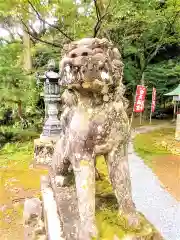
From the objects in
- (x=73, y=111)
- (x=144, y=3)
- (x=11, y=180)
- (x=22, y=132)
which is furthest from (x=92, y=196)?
(x=144, y=3)

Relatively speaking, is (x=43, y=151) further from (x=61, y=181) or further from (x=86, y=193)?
(x=86, y=193)

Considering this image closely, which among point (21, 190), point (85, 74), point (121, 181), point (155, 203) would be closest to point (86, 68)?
point (85, 74)

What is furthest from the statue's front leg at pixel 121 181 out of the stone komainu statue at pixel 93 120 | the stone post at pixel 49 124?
the stone post at pixel 49 124

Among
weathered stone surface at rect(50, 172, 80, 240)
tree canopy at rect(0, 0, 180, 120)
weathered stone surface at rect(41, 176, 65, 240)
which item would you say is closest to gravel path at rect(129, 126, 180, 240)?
weathered stone surface at rect(41, 176, 65, 240)

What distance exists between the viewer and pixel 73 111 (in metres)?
2.04

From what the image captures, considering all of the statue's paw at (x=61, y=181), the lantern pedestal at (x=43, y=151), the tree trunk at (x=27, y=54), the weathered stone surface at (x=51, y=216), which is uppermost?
the tree trunk at (x=27, y=54)

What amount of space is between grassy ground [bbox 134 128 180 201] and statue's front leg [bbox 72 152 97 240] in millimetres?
4284

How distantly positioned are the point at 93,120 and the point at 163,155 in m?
7.46

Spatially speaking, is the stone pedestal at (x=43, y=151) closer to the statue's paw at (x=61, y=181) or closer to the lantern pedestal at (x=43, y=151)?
the lantern pedestal at (x=43, y=151)

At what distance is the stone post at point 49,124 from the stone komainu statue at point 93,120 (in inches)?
220

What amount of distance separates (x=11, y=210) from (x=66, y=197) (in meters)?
3.43

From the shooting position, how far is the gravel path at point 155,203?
4.47m

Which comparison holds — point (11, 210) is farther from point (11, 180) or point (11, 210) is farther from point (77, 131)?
point (77, 131)

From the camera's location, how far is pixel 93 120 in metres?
1.90
